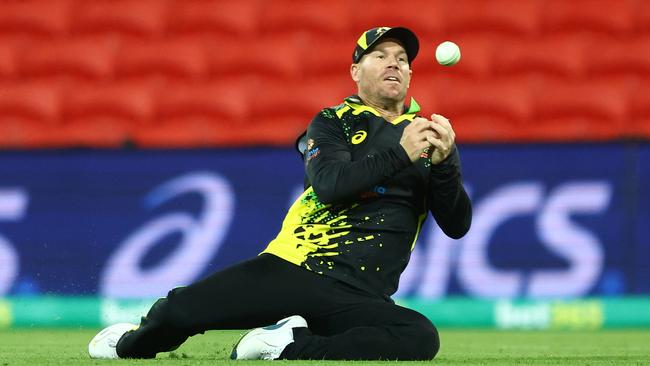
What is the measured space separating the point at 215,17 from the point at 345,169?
5408mm

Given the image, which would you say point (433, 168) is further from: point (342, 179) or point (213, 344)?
point (213, 344)

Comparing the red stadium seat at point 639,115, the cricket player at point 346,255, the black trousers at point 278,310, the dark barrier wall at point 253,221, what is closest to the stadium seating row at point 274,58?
the red stadium seat at point 639,115

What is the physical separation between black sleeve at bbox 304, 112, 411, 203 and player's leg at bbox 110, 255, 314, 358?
0.99 ft

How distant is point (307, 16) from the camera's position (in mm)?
9297

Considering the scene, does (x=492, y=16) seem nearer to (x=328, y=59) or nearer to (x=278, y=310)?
(x=328, y=59)

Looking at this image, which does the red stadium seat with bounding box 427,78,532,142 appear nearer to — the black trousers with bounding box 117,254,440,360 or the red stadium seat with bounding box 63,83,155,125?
the red stadium seat with bounding box 63,83,155,125

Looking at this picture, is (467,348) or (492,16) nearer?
(467,348)

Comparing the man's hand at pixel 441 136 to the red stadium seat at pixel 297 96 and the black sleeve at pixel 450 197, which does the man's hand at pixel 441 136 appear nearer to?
the black sleeve at pixel 450 197

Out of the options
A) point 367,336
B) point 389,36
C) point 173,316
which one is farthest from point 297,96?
point 367,336

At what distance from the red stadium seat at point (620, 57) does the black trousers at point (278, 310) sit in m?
4.84

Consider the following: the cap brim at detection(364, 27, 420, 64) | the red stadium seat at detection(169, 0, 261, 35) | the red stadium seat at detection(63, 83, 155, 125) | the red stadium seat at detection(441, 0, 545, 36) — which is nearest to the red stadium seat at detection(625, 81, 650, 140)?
the red stadium seat at detection(441, 0, 545, 36)

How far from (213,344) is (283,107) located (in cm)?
322

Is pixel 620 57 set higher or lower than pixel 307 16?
lower

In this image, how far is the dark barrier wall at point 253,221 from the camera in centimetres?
732
